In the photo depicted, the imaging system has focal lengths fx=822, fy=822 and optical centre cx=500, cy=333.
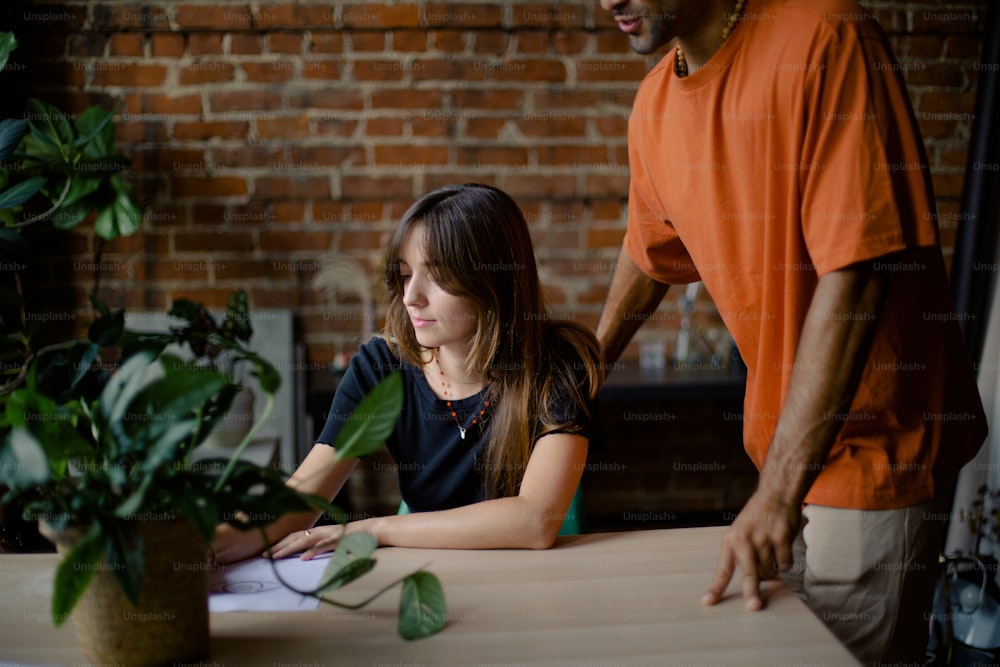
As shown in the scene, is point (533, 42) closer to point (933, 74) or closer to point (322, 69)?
point (322, 69)

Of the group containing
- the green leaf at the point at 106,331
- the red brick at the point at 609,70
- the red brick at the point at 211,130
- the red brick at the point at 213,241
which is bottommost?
the green leaf at the point at 106,331

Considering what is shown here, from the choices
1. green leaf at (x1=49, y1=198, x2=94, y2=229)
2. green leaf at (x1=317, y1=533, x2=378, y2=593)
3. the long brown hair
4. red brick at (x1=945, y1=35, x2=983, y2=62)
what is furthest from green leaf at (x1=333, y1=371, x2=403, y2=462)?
red brick at (x1=945, y1=35, x2=983, y2=62)

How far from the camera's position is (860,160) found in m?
1.04

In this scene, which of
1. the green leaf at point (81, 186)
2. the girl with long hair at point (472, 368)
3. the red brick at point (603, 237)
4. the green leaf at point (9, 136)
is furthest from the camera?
the red brick at point (603, 237)

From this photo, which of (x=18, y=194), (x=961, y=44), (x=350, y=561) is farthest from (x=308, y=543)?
(x=961, y=44)

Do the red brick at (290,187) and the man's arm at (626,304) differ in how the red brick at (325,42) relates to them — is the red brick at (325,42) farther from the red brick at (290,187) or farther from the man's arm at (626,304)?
the man's arm at (626,304)

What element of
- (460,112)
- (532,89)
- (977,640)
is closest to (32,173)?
(460,112)

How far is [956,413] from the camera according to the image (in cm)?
123

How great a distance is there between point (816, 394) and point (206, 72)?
236 centimetres

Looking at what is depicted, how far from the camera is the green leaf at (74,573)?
673 millimetres

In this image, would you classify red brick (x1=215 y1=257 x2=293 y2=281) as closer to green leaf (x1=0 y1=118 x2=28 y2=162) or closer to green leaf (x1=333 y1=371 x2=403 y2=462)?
green leaf (x1=0 y1=118 x2=28 y2=162)

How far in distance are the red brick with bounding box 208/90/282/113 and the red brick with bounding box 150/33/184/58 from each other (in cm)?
17

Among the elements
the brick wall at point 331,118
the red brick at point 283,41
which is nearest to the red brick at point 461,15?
the brick wall at point 331,118

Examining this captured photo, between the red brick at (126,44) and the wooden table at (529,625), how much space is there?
2.09 meters
